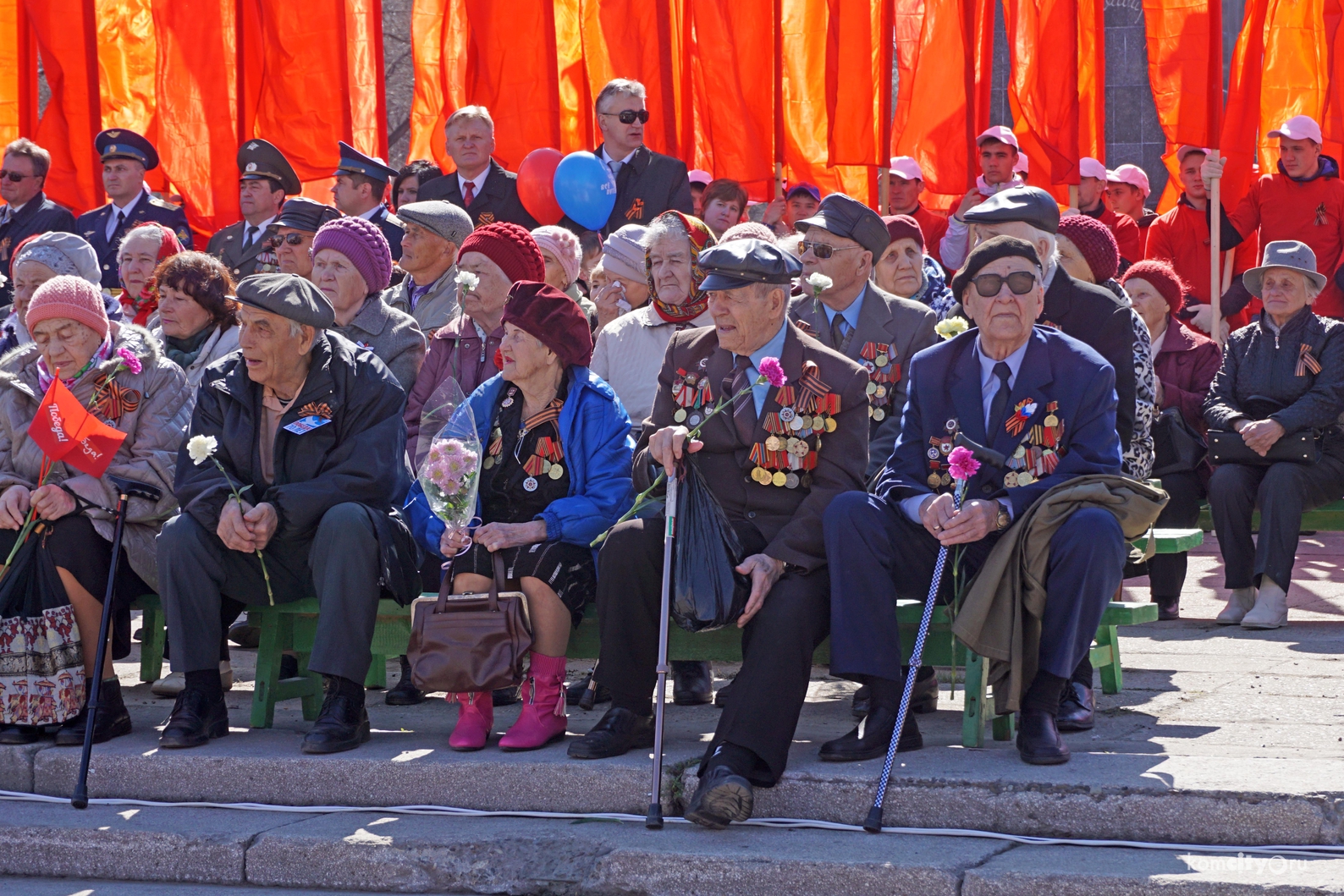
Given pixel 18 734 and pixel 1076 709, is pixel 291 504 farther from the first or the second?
pixel 1076 709

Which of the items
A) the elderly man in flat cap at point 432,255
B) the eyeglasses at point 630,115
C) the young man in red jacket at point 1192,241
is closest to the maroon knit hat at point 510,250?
the elderly man in flat cap at point 432,255

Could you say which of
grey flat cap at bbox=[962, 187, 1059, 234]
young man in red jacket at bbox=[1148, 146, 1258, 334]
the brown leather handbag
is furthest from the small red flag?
young man in red jacket at bbox=[1148, 146, 1258, 334]

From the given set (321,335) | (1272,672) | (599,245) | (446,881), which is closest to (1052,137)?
(599,245)

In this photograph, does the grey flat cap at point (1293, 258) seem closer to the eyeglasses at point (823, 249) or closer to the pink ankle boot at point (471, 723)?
the eyeglasses at point (823, 249)

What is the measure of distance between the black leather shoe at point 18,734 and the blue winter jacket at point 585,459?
58.1 inches

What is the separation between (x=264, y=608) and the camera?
5.30 metres

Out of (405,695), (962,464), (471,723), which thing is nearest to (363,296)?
(405,695)

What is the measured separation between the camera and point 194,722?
502 centimetres

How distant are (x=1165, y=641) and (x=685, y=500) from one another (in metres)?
2.85

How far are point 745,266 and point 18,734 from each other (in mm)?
2925

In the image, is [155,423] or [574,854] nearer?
[574,854]

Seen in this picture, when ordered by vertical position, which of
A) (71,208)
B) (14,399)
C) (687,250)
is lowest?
(14,399)

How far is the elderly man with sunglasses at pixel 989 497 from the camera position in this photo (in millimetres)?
4375

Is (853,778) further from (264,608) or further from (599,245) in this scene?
(599,245)
